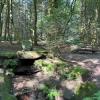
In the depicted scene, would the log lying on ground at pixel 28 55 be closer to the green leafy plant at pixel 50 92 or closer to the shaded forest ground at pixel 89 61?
the shaded forest ground at pixel 89 61

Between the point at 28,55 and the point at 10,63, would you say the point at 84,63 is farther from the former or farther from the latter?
the point at 10,63

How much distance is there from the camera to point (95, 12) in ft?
61.1

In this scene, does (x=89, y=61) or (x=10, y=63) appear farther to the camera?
(x=89, y=61)

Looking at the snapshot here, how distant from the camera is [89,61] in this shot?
36.1ft

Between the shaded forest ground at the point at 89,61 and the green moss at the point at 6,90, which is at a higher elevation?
the shaded forest ground at the point at 89,61

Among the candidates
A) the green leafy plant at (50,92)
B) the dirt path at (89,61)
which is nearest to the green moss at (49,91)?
the green leafy plant at (50,92)

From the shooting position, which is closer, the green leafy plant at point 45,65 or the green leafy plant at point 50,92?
the green leafy plant at point 50,92

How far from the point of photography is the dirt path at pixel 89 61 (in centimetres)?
976

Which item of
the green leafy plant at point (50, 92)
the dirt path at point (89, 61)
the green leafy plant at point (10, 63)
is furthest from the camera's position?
the green leafy plant at point (10, 63)

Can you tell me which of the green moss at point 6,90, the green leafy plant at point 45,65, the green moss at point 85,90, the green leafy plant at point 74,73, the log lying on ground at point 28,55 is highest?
the log lying on ground at point 28,55

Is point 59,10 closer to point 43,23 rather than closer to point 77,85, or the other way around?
point 43,23

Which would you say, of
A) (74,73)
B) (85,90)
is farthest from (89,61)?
(85,90)

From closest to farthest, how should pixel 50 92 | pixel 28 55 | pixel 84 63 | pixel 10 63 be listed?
pixel 50 92 → pixel 10 63 → pixel 28 55 → pixel 84 63

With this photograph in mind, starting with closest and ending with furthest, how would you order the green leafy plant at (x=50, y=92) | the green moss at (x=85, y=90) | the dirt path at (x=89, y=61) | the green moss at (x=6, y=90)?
the green moss at (x=6, y=90), the green leafy plant at (x=50, y=92), the green moss at (x=85, y=90), the dirt path at (x=89, y=61)
